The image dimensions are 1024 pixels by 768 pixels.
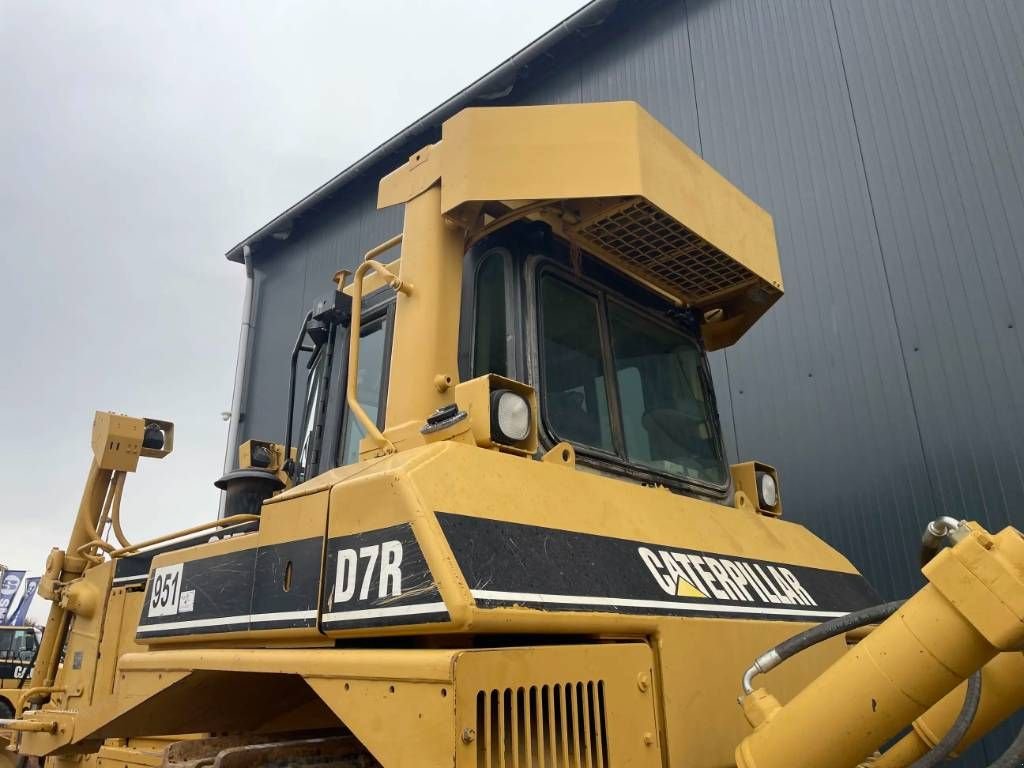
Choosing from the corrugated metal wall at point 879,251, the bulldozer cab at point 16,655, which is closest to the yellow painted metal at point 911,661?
the corrugated metal wall at point 879,251

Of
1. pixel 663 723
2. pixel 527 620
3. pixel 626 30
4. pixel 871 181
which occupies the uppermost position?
pixel 626 30

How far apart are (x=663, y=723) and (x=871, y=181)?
20.2 feet

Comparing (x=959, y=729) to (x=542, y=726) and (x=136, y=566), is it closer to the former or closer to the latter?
(x=542, y=726)

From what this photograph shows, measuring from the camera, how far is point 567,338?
3053 millimetres

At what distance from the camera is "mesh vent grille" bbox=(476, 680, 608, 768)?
1619mm

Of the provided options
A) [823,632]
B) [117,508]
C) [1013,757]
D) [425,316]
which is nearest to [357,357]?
[425,316]

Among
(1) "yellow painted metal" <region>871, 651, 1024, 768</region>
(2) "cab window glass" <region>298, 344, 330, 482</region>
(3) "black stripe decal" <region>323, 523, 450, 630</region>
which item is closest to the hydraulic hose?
(1) "yellow painted metal" <region>871, 651, 1024, 768</region>

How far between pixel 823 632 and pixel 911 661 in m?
0.32

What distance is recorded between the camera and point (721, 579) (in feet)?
8.05

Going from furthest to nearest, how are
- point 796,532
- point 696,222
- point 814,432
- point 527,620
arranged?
1. point 814,432
2. point 796,532
3. point 696,222
4. point 527,620

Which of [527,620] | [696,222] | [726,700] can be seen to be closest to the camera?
[527,620]

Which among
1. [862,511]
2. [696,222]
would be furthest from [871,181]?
[696,222]

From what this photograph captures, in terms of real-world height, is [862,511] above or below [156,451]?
below

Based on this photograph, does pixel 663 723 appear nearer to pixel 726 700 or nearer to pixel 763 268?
pixel 726 700
